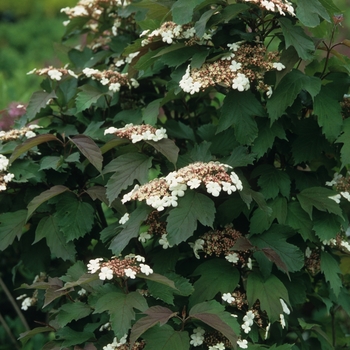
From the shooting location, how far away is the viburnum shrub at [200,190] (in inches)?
79.7

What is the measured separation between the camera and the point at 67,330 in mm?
2211

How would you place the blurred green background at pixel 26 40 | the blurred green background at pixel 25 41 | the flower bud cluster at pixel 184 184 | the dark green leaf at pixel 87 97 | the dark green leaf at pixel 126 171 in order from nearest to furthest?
the flower bud cluster at pixel 184 184 → the dark green leaf at pixel 126 171 → the dark green leaf at pixel 87 97 → the blurred green background at pixel 25 41 → the blurred green background at pixel 26 40

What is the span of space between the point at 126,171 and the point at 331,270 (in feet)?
2.74

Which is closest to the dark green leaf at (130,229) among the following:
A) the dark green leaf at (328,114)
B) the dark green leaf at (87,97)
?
the dark green leaf at (87,97)

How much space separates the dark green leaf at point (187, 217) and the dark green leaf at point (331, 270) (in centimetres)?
59

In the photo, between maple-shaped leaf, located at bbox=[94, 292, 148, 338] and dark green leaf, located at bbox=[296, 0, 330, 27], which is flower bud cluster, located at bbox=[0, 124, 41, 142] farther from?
dark green leaf, located at bbox=[296, 0, 330, 27]

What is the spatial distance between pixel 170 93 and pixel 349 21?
7.49 m

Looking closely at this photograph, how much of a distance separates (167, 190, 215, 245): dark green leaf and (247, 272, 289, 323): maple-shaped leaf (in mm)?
306

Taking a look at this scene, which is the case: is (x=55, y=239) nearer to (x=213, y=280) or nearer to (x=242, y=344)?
(x=213, y=280)

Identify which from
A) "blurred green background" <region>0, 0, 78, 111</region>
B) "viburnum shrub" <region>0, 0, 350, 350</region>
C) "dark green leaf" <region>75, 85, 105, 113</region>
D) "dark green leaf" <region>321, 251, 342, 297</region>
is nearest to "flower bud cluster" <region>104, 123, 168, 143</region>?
"viburnum shrub" <region>0, 0, 350, 350</region>

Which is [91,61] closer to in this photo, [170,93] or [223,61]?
[170,93]

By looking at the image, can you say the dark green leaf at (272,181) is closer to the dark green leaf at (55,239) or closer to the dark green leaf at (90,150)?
the dark green leaf at (90,150)

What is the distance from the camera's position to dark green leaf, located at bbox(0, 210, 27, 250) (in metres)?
2.34

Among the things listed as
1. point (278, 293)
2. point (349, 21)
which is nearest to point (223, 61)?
point (278, 293)
